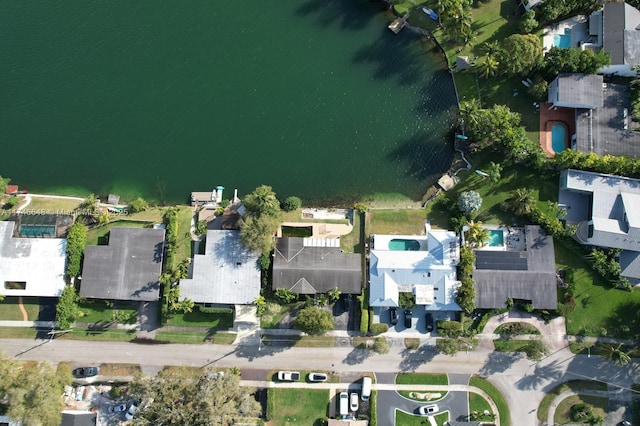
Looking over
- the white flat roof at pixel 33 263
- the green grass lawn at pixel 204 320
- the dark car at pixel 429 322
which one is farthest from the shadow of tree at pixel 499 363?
the white flat roof at pixel 33 263

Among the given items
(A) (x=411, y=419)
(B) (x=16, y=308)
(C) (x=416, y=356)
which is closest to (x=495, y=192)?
(C) (x=416, y=356)

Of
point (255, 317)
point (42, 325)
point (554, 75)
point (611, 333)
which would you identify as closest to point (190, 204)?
point (255, 317)

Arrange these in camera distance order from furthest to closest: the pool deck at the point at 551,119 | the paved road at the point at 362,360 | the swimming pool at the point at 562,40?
the swimming pool at the point at 562,40 → the pool deck at the point at 551,119 → the paved road at the point at 362,360

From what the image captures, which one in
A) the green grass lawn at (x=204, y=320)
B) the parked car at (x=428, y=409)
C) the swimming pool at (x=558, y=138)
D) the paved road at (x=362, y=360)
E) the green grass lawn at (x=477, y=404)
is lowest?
the parked car at (x=428, y=409)

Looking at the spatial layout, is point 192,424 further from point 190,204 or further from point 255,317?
point 190,204

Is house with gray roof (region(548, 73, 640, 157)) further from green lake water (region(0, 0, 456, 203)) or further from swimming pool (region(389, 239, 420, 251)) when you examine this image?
swimming pool (region(389, 239, 420, 251))

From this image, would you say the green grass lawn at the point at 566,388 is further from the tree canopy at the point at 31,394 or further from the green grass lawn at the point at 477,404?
the tree canopy at the point at 31,394

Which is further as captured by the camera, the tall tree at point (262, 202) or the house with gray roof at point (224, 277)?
the house with gray roof at point (224, 277)
